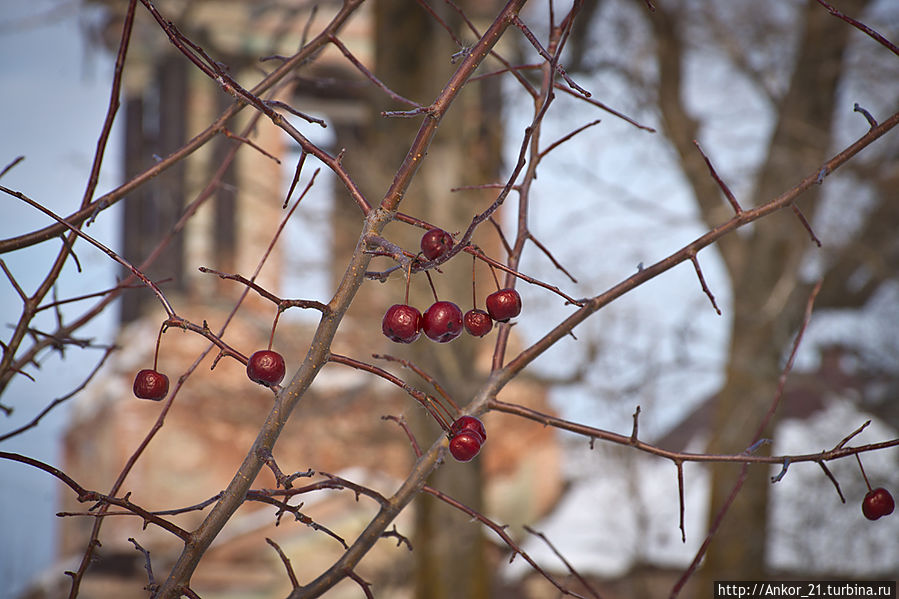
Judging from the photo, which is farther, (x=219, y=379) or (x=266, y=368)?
(x=219, y=379)

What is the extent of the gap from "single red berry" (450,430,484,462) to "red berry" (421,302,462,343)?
3.4 inches

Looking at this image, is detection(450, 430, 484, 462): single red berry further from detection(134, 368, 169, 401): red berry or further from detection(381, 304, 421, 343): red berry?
detection(134, 368, 169, 401): red berry

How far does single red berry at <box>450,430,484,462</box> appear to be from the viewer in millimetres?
641

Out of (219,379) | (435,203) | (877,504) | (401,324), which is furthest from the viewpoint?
(219,379)

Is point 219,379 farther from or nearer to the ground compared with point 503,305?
farther from the ground

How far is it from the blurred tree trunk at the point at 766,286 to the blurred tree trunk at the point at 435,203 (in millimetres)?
1341

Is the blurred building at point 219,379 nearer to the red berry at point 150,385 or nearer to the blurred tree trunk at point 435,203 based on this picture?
the blurred tree trunk at point 435,203

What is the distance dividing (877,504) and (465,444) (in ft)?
1.29

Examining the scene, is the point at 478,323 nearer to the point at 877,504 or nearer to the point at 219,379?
the point at 877,504

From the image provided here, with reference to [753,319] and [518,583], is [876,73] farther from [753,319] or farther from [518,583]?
Result: [518,583]

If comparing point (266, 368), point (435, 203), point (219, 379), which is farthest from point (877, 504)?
point (219, 379)

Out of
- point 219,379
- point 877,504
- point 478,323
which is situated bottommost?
point 877,504

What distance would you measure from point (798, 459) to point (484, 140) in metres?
4.00

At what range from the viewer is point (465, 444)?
64cm
